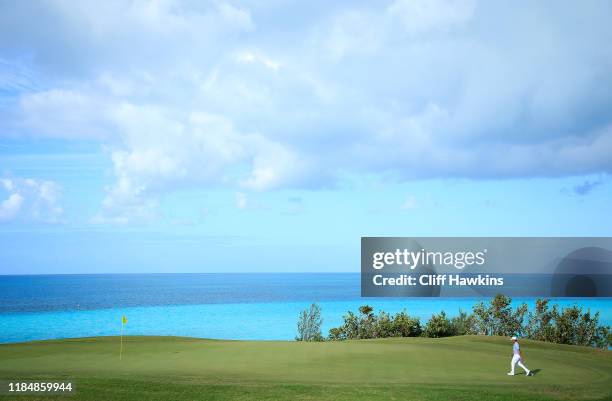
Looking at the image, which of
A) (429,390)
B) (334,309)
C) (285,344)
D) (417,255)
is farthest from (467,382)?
(334,309)

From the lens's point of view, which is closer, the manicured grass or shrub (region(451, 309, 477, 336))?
the manicured grass

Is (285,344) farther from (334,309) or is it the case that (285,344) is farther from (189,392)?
(334,309)

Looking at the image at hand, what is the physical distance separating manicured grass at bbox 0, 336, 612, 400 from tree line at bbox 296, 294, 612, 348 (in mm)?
24219

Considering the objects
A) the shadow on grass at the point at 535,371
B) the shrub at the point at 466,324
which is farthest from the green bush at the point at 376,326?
the shadow on grass at the point at 535,371

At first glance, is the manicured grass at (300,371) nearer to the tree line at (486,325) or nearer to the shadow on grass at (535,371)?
the shadow on grass at (535,371)

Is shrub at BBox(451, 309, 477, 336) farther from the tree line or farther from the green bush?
the green bush

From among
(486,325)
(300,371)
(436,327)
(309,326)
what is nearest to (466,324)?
(486,325)

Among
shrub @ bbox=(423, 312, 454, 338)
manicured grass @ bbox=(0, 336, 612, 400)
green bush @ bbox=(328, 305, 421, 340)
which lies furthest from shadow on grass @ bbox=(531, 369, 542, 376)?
green bush @ bbox=(328, 305, 421, 340)

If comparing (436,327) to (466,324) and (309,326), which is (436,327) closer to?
(466,324)

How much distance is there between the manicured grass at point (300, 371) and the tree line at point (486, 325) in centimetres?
2422

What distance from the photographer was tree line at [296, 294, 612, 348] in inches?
2355

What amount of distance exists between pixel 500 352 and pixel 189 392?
1826 centimetres

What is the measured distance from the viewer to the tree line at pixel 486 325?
196 feet

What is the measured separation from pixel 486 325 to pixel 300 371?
51.0 meters
